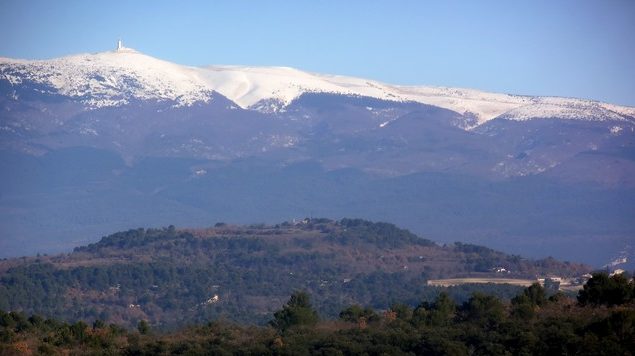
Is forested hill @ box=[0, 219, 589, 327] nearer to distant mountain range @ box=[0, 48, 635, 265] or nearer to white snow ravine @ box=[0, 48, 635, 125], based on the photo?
distant mountain range @ box=[0, 48, 635, 265]

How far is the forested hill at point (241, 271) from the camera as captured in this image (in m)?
88.6

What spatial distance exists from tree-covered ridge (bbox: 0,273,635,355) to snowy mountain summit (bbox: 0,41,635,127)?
12787cm

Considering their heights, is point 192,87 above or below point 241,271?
above

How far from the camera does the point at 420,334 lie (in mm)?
42125

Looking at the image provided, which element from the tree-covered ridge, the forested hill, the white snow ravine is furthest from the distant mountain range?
the tree-covered ridge

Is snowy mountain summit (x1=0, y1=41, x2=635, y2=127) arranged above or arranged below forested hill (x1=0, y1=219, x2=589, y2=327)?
above

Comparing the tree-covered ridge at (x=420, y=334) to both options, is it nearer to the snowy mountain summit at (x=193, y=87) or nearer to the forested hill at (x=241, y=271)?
Answer: the forested hill at (x=241, y=271)

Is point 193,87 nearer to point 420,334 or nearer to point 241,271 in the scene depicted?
point 241,271

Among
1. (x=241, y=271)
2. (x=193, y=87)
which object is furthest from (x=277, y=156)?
(x=241, y=271)

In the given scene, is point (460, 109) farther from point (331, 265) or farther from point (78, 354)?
point (78, 354)

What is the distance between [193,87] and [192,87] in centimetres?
14

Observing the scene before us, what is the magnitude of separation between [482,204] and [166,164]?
136 feet

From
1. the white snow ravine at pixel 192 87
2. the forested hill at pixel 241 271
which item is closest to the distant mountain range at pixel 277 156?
Result: the white snow ravine at pixel 192 87

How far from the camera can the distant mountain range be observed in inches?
6457
